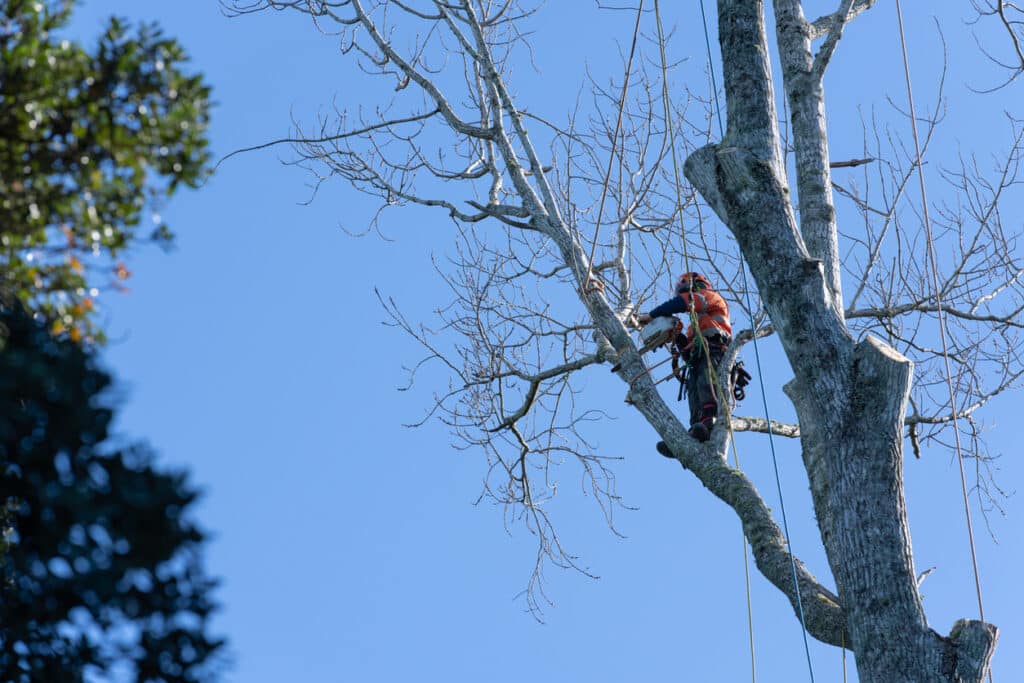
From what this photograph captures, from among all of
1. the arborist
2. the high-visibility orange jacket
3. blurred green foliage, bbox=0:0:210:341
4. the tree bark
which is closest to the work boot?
the arborist

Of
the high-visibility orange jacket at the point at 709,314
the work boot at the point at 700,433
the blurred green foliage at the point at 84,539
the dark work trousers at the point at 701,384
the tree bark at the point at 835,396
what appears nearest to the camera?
the blurred green foliage at the point at 84,539

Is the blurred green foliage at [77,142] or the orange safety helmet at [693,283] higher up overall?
the orange safety helmet at [693,283]

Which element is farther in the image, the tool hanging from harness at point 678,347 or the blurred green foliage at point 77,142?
the tool hanging from harness at point 678,347

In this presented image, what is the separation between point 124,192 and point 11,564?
0.84 m

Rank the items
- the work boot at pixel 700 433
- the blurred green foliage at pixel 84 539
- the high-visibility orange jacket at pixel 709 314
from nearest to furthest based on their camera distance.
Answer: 1. the blurred green foliage at pixel 84 539
2. the work boot at pixel 700 433
3. the high-visibility orange jacket at pixel 709 314

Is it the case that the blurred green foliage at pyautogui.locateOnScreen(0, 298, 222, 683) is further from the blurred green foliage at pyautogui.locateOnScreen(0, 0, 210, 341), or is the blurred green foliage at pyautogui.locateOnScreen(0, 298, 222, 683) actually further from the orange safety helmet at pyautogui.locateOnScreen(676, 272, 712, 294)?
the orange safety helmet at pyautogui.locateOnScreen(676, 272, 712, 294)

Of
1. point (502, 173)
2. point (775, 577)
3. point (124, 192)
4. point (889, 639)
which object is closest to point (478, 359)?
point (502, 173)

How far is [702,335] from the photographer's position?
749 cm

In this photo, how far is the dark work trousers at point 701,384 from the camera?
7520 mm

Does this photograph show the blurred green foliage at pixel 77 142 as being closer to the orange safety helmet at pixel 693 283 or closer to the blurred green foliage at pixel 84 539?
the blurred green foliage at pixel 84 539

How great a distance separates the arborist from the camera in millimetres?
7543

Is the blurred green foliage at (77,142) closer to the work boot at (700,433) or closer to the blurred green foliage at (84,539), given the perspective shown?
the blurred green foliage at (84,539)

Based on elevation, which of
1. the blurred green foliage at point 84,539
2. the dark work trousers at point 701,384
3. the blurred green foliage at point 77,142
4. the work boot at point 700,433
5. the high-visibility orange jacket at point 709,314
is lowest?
the blurred green foliage at point 84,539

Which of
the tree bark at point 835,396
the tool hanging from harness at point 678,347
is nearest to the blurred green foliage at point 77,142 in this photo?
the tree bark at point 835,396
